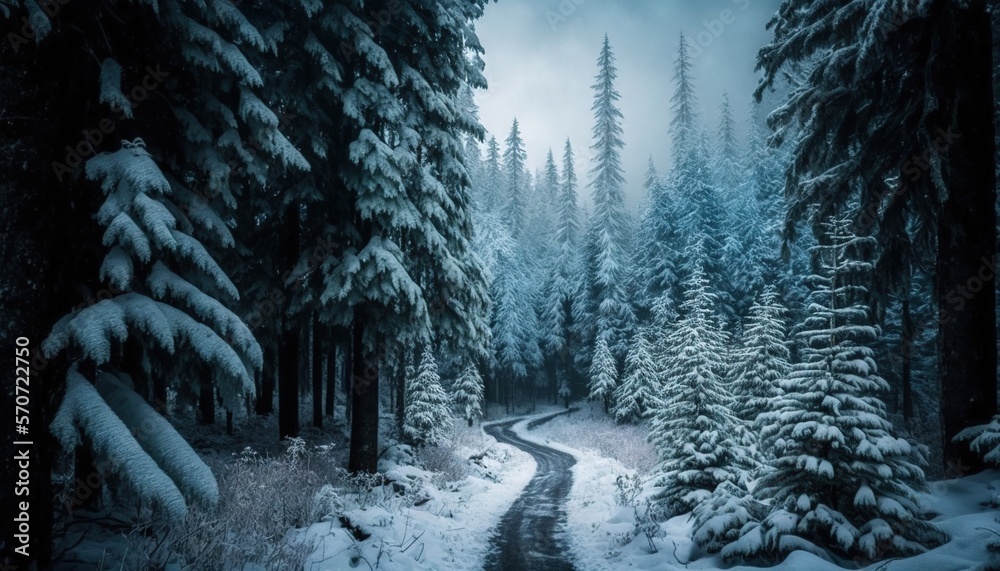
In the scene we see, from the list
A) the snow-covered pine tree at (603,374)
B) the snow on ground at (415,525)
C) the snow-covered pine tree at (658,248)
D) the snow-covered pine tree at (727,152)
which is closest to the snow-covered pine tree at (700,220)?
the snow-covered pine tree at (658,248)

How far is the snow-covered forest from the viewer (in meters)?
4.16

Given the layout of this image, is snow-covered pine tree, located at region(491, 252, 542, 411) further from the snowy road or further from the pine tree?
the pine tree

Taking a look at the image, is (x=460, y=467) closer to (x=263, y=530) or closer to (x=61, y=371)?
(x=263, y=530)

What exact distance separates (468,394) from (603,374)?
10294mm

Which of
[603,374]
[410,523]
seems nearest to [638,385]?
[603,374]

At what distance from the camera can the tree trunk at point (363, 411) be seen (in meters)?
9.87

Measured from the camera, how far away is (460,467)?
46.3ft

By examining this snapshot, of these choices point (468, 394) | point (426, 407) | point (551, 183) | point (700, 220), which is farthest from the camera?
point (551, 183)

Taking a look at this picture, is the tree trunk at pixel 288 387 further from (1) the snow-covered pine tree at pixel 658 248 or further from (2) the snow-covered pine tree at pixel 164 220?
(1) the snow-covered pine tree at pixel 658 248

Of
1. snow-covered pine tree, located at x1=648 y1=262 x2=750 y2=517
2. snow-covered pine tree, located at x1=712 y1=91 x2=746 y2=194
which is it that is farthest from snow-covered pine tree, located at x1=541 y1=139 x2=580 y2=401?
snow-covered pine tree, located at x1=648 y1=262 x2=750 y2=517

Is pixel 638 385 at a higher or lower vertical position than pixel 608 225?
lower

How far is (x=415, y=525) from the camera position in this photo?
25.3ft

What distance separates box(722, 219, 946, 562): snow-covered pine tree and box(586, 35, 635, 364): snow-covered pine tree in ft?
96.6

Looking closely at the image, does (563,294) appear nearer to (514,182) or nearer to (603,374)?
(603,374)
